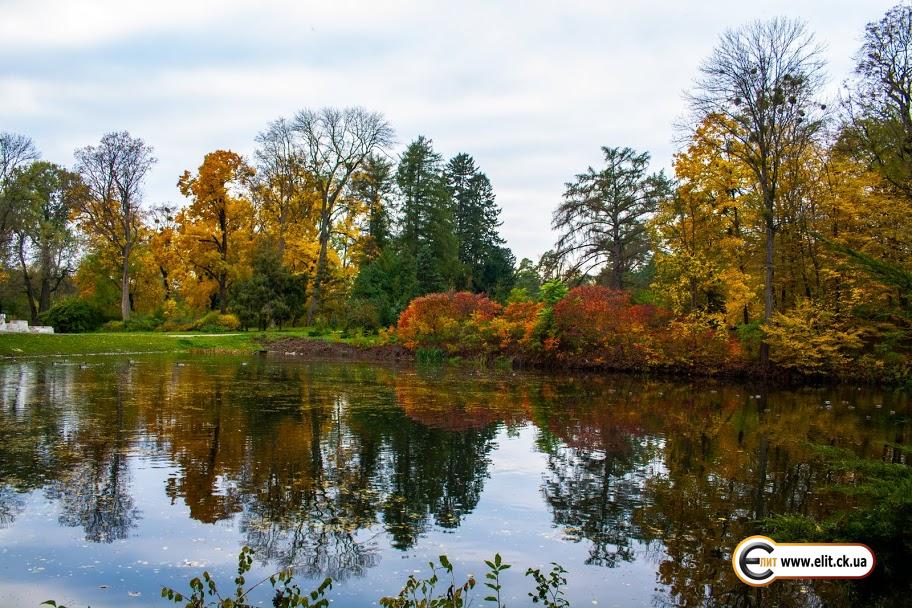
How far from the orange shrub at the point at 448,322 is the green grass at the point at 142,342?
10.5 feet

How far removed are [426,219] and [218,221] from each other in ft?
48.8

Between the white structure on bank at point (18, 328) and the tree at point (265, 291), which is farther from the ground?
the tree at point (265, 291)

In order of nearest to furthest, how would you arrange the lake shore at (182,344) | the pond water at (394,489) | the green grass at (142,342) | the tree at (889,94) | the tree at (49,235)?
the pond water at (394,489) → the tree at (889,94) → the green grass at (142,342) → the lake shore at (182,344) → the tree at (49,235)

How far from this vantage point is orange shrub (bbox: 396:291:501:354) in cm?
3146

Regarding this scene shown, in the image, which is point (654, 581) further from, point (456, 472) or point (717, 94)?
point (717, 94)

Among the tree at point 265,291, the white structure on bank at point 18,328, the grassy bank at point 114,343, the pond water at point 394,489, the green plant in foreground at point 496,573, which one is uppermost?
the tree at point 265,291

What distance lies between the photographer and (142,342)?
32.5m

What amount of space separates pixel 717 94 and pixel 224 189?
111 feet

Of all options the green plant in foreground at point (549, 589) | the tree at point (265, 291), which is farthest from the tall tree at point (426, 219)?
the green plant in foreground at point (549, 589)

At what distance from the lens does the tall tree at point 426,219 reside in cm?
4588

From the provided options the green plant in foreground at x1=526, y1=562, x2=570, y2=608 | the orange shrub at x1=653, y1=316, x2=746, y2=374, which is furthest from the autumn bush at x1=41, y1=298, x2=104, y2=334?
the green plant in foreground at x1=526, y1=562, x2=570, y2=608

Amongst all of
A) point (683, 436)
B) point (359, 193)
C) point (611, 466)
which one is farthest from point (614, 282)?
point (611, 466)

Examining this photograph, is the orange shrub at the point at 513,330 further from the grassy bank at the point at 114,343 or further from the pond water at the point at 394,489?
the grassy bank at the point at 114,343

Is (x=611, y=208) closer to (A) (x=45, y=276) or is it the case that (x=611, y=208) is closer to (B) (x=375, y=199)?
(B) (x=375, y=199)
